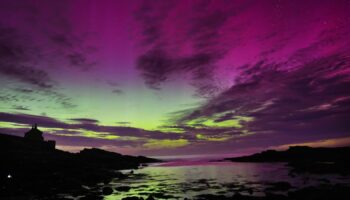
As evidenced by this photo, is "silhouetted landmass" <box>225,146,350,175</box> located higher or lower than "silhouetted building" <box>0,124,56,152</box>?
lower

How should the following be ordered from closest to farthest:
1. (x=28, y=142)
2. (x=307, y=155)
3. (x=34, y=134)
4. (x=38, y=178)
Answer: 1. (x=38, y=178)
2. (x=28, y=142)
3. (x=34, y=134)
4. (x=307, y=155)

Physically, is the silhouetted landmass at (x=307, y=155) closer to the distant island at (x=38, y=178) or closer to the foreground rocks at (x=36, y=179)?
the distant island at (x=38, y=178)

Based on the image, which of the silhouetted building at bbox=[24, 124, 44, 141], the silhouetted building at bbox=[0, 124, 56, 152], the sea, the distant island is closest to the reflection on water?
the sea

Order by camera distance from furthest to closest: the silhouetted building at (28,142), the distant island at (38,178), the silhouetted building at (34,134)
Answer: the silhouetted building at (34,134) < the silhouetted building at (28,142) < the distant island at (38,178)

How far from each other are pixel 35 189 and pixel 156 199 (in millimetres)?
23109

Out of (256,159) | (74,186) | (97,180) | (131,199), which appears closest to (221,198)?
(131,199)

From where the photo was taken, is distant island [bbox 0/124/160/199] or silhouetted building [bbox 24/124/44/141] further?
silhouetted building [bbox 24/124/44/141]

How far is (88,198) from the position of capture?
35250 mm

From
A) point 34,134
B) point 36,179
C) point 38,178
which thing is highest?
point 34,134

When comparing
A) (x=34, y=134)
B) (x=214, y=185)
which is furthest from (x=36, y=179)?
(x=34, y=134)

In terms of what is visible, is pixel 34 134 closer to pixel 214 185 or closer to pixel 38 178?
pixel 38 178

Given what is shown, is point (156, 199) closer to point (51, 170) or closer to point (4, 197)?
point (4, 197)

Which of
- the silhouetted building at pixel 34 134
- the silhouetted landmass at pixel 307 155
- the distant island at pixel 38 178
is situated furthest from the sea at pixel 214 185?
the silhouetted building at pixel 34 134

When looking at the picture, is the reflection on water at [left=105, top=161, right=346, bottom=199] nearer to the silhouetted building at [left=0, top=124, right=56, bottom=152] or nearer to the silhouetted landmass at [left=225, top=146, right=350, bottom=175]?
the silhouetted building at [left=0, top=124, right=56, bottom=152]
